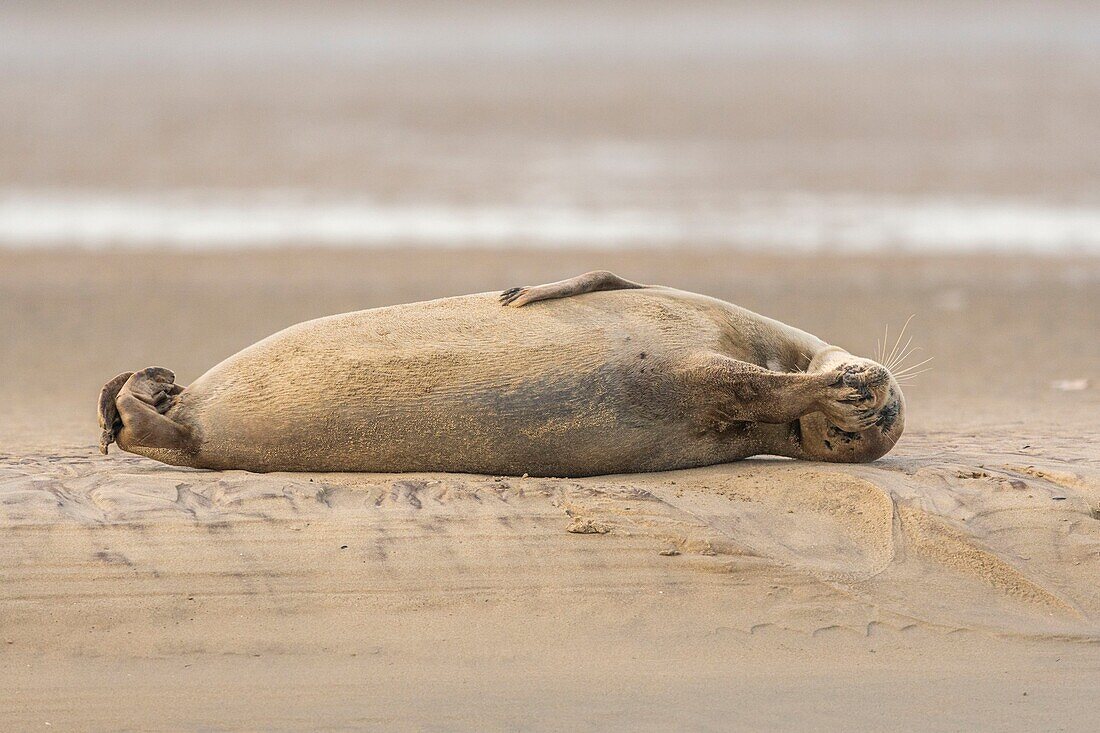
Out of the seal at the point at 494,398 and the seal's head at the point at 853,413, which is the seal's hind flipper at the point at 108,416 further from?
the seal's head at the point at 853,413

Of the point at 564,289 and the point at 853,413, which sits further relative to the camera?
the point at 564,289

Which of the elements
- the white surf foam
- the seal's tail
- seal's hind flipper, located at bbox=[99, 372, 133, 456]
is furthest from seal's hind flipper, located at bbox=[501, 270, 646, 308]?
the white surf foam

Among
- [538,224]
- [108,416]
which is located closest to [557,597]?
[108,416]

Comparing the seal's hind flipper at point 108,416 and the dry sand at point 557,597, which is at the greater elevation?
the seal's hind flipper at point 108,416

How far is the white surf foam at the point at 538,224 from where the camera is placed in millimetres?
16141

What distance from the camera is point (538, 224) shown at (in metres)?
17.6

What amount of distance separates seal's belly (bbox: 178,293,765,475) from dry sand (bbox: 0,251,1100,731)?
0.13 metres

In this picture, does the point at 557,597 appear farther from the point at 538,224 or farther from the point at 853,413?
the point at 538,224

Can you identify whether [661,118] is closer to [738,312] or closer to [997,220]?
[997,220]

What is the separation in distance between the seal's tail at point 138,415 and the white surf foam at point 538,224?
10750 millimetres

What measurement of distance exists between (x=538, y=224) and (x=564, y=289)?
12218 mm

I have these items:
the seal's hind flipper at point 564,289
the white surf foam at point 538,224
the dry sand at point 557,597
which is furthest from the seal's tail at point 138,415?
the white surf foam at point 538,224

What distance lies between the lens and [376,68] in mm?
34750

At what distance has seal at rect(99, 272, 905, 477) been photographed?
16.5 ft
